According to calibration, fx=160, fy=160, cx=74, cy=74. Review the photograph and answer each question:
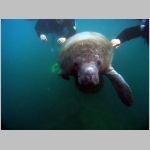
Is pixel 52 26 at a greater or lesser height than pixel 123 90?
greater

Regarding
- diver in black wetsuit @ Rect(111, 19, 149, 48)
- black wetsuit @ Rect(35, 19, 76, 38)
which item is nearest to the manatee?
diver in black wetsuit @ Rect(111, 19, 149, 48)

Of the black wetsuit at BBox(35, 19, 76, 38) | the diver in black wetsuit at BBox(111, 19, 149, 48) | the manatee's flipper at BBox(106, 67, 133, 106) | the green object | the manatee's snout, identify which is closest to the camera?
the manatee's snout

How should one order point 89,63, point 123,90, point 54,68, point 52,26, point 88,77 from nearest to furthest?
point 88,77 → point 89,63 → point 123,90 → point 52,26 → point 54,68

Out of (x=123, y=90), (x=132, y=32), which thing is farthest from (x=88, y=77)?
(x=132, y=32)

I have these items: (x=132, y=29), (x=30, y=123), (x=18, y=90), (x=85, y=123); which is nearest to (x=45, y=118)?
(x=30, y=123)

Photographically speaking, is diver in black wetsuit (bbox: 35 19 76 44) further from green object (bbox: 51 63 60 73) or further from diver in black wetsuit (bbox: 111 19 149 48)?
diver in black wetsuit (bbox: 111 19 149 48)

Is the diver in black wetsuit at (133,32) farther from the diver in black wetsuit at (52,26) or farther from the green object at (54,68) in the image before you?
the green object at (54,68)

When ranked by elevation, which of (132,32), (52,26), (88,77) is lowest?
(88,77)

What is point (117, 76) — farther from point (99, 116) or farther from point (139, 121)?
point (139, 121)

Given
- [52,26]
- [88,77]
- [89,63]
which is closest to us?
[88,77]

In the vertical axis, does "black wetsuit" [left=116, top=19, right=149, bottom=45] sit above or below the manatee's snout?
above

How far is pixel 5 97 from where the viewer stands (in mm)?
14383

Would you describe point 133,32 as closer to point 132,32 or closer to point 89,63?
point 132,32

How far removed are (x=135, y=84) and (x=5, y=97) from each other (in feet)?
36.4
